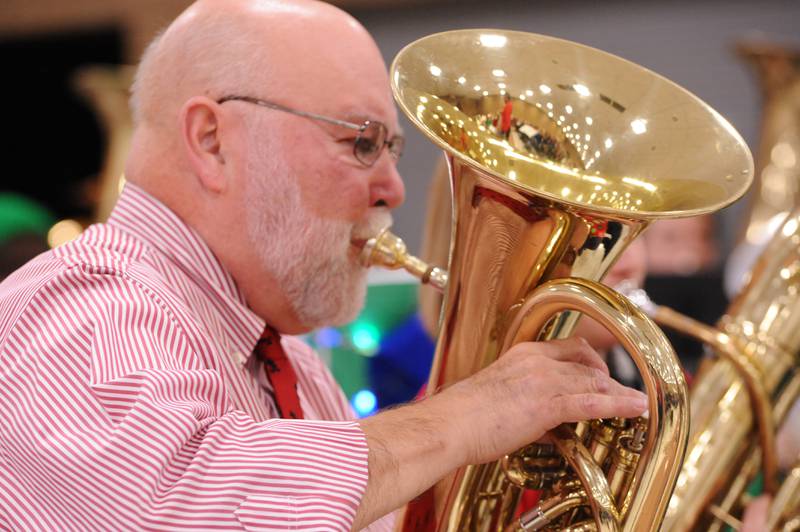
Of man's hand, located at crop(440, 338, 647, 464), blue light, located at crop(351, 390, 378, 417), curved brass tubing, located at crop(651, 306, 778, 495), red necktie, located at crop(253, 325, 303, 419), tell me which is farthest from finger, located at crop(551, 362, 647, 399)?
blue light, located at crop(351, 390, 378, 417)

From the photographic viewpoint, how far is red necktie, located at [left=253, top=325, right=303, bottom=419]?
1235 millimetres

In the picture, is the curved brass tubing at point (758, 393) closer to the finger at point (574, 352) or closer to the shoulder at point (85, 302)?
the finger at point (574, 352)

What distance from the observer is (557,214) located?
1.05m

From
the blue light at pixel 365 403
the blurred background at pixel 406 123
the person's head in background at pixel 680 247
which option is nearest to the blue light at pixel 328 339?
the blurred background at pixel 406 123

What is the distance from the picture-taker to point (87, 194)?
5.18 meters

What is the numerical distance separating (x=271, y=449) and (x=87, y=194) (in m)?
4.63

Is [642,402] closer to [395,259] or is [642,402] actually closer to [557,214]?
[557,214]

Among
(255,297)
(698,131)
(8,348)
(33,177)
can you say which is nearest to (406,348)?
(255,297)

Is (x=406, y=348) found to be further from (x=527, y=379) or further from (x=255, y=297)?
(x=527, y=379)

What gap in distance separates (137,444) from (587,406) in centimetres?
44

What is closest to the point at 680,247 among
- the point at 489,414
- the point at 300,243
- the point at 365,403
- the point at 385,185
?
the point at 365,403

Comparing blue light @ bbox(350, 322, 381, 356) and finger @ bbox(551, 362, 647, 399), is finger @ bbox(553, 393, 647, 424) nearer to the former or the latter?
finger @ bbox(551, 362, 647, 399)

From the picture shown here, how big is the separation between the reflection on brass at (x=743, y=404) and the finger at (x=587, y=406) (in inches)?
18.5

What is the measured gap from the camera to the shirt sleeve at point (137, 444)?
0.83m
